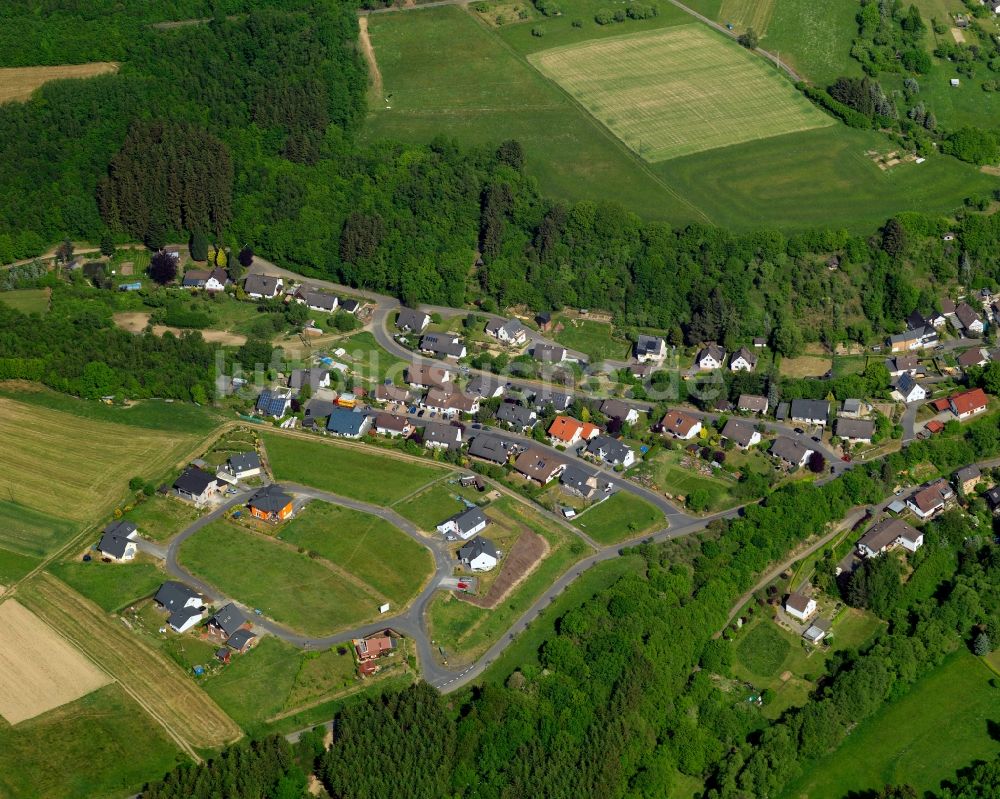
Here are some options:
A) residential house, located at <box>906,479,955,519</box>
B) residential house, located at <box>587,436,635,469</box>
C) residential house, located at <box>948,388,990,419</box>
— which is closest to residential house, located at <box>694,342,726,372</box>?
residential house, located at <box>587,436,635,469</box>

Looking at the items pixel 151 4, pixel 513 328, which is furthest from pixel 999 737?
pixel 151 4

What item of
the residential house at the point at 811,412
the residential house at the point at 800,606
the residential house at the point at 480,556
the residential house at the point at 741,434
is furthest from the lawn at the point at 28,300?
the residential house at the point at 800,606

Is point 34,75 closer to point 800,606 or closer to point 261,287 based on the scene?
point 261,287

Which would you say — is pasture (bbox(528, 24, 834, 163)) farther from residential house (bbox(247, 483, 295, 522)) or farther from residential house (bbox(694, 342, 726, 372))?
residential house (bbox(247, 483, 295, 522))

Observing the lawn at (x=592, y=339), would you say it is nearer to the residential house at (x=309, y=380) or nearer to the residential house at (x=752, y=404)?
the residential house at (x=752, y=404)

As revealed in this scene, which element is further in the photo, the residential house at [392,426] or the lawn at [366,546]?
the residential house at [392,426]

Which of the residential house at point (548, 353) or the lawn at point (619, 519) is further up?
the residential house at point (548, 353)

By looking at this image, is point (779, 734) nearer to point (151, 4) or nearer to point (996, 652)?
point (996, 652)
